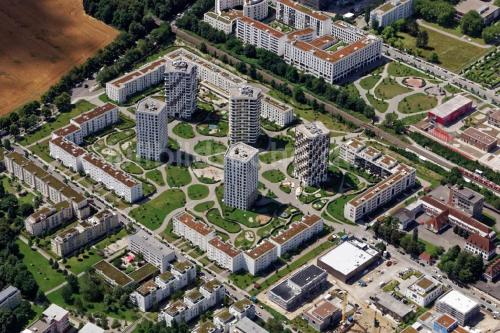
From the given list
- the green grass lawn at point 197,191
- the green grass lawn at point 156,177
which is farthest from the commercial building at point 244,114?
the green grass lawn at point 156,177

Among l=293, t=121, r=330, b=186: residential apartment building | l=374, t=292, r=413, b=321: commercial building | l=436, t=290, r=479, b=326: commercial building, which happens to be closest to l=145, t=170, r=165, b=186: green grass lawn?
l=293, t=121, r=330, b=186: residential apartment building

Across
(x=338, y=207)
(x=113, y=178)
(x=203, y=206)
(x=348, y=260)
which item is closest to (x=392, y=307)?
(x=348, y=260)

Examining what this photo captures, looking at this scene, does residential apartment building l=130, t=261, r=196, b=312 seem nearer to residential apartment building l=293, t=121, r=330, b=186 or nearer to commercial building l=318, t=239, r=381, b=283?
commercial building l=318, t=239, r=381, b=283

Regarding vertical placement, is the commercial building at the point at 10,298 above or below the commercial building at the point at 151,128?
below

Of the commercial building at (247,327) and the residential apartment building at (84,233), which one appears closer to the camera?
the commercial building at (247,327)

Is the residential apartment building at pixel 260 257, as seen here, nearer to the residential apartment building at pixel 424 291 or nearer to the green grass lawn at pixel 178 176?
the residential apartment building at pixel 424 291

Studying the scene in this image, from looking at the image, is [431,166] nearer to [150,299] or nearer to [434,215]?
[434,215]

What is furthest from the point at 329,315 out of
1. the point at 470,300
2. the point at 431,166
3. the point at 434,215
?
the point at 431,166
